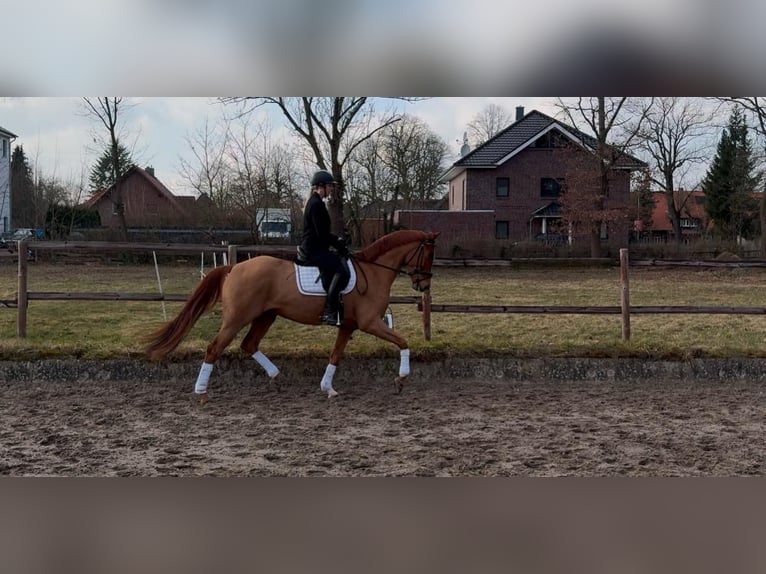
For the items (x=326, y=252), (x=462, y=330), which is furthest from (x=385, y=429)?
(x=462, y=330)

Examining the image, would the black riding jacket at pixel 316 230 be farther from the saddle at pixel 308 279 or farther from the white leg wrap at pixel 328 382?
the white leg wrap at pixel 328 382

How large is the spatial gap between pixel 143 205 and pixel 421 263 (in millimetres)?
23376

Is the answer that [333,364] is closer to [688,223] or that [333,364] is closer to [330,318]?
[330,318]

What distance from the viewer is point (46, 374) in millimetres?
7059

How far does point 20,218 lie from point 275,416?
21800mm

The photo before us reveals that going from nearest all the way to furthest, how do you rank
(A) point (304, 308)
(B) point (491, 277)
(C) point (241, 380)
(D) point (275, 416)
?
(D) point (275, 416) < (A) point (304, 308) < (C) point (241, 380) < (B) point (491, 277)

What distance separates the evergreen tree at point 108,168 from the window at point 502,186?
1586 centimetres

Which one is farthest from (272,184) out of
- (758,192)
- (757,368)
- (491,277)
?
(758,192)

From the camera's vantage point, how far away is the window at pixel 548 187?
105 ft

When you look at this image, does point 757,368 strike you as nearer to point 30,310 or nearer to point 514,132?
point 30,310

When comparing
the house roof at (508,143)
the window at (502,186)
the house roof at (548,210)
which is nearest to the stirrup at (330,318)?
the house roof at (508,143)

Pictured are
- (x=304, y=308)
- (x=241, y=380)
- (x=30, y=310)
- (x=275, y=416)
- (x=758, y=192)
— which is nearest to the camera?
(x=275, y=416)

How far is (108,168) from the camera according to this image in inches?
1136

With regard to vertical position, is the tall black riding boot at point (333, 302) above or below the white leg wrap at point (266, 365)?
above
